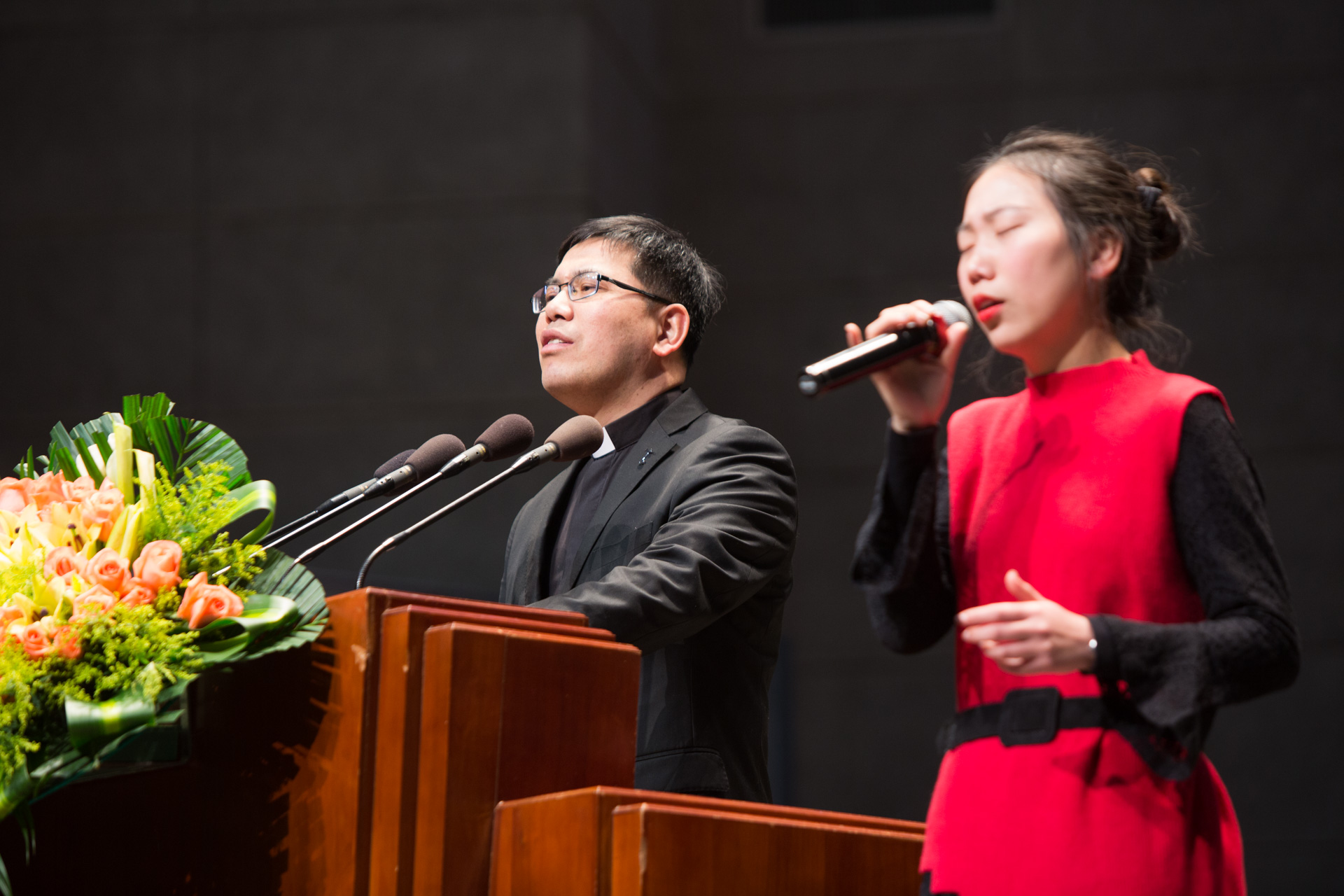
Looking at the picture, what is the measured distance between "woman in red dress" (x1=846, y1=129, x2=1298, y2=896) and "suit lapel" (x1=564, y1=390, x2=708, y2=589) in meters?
0.97

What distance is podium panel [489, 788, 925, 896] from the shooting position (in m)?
1.40

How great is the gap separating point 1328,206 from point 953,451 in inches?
181

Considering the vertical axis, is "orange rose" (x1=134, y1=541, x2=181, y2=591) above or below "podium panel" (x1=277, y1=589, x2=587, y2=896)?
above

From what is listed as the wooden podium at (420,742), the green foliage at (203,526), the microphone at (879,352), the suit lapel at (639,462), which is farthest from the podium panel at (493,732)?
the suit lapel at (639,462)

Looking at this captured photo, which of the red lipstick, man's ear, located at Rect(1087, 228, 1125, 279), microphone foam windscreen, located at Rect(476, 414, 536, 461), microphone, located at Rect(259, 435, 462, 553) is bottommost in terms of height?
microphone, located at Rect(259, 435, 462, 553)

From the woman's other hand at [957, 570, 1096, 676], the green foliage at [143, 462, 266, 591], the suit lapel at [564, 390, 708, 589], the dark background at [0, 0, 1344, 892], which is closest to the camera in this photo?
the woman's other hand at [957, 570, 1096, 676]

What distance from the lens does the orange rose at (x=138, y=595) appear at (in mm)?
1508

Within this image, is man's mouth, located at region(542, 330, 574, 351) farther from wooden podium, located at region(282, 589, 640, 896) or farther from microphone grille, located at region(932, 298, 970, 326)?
microphone grille, located at region(932, 298, 970, 326)

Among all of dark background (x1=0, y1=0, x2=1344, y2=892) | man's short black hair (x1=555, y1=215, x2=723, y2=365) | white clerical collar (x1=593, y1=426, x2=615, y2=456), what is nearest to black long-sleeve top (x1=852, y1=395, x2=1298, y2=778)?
white clerical collar (x1=593, y1=426, x2=615, y2=456)

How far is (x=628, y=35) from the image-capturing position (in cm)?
541

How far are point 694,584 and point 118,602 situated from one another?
0.72 meters

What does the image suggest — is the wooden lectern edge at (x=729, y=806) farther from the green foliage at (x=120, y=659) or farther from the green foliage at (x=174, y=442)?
the green foliage at (x=174, y=442)

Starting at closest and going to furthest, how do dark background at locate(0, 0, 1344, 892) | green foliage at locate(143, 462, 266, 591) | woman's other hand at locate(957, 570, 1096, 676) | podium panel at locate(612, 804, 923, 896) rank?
woman's other hand at locate(957, 570, 1096, 676), podium panel at locate(612, 804, 923, 896), green foliage at locate(143, 462, 266, 591), dark background at locate(0, 0, 1344, 892)

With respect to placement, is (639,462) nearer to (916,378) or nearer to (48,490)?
(48,490)
